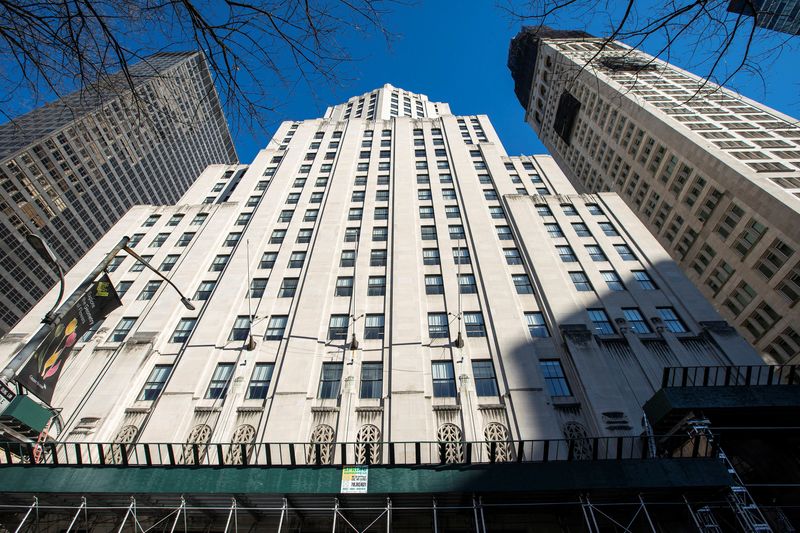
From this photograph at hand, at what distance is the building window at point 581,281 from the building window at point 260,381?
21.8 metres

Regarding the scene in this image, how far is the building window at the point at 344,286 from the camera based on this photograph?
30.5 metres

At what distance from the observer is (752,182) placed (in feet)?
133

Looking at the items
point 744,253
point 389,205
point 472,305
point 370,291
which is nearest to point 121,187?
point 389,205

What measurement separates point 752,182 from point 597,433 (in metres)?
35.8

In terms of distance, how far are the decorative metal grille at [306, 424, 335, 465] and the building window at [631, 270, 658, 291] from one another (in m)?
23.7

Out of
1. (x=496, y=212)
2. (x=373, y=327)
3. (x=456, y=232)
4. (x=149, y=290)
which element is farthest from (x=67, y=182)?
(x=496, y=212)

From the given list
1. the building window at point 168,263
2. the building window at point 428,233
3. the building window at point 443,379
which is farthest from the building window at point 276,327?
the building window at point 428,233

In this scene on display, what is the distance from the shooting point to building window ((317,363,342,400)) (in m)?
23.5

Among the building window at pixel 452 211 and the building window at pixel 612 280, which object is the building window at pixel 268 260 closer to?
the building window at pixel 452 211

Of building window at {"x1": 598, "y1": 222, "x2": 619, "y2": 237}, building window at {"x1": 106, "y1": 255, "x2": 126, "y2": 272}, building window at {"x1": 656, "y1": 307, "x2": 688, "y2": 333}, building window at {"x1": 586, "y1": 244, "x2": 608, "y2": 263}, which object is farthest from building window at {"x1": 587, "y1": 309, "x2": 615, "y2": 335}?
building window at {"x1": 106, "y1": 255, "x2": 126, "y2": 272}

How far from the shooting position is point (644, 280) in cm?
3088

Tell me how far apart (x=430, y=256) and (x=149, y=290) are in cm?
2171

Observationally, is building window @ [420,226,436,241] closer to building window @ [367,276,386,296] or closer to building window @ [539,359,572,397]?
building window @ [367,276,386,296]

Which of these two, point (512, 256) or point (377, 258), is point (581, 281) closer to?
point (512, 256)
